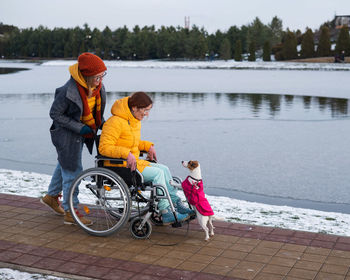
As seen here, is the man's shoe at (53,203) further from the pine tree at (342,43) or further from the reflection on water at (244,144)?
the pine tree at (342,43)

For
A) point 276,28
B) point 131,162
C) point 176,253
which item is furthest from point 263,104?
point 276,28

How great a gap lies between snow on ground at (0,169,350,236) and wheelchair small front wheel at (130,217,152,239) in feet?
3.31

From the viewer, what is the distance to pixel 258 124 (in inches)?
502

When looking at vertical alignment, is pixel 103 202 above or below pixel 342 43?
below

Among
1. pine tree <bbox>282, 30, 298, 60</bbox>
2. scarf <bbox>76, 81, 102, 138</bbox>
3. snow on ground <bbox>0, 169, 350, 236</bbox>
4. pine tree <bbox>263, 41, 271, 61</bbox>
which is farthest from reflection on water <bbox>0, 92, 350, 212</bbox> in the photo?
pine tree <bbox>282, 30, 298, 60</bbox>

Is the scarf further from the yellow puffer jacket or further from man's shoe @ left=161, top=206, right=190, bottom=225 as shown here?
man's shoe @ left=161, top=206, right=190, bottom=225

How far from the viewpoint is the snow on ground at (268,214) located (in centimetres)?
504

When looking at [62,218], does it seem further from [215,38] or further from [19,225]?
[215,38]

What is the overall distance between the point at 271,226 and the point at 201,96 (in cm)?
1587

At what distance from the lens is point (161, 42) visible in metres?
106

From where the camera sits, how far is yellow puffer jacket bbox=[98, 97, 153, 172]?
4.45 meters

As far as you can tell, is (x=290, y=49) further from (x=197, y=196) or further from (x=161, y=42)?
(x=197, y=196)

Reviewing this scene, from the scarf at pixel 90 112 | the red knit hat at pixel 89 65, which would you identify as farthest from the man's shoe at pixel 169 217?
the red knit hat at pixel 89 65

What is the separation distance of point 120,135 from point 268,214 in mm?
1888
